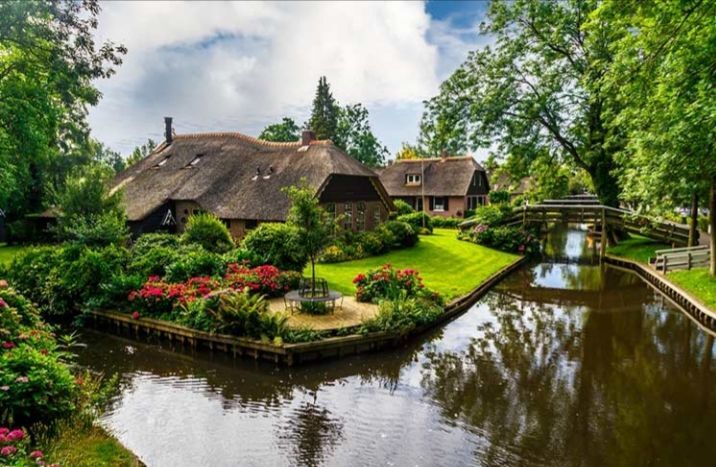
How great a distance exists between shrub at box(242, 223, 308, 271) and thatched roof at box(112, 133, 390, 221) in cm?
590

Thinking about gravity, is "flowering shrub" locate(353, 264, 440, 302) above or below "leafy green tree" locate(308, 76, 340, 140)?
below

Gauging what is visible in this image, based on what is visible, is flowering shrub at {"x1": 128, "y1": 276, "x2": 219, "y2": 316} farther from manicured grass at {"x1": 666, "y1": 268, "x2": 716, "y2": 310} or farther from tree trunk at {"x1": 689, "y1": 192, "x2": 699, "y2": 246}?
tree trunk at {"x1": 689, "y1": 192, "x2": 699, "y2": 246}

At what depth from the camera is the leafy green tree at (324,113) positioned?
203 ft

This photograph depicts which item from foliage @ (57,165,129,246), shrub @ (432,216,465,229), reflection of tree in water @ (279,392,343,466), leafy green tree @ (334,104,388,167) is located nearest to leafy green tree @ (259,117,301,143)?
leafy green tree @ (334,104,388,167)

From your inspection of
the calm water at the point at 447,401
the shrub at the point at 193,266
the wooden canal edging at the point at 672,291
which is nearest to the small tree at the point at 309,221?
the calm water at the point at 447,401

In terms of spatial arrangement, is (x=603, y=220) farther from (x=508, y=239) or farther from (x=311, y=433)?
(x=311, y=433)

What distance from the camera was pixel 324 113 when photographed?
207 ft

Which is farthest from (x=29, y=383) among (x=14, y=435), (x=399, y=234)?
(x=399, y=234)

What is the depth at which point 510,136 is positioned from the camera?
29.9 metres

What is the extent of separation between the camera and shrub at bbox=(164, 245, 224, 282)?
56.2 feet

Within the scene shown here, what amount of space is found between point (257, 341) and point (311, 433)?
4.19 m

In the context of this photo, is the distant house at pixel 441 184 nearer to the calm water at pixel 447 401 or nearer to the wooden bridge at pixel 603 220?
the wooden bridge at pixel 603 220

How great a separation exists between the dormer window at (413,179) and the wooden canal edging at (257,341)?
33714 mm

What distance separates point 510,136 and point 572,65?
18.5 feet
